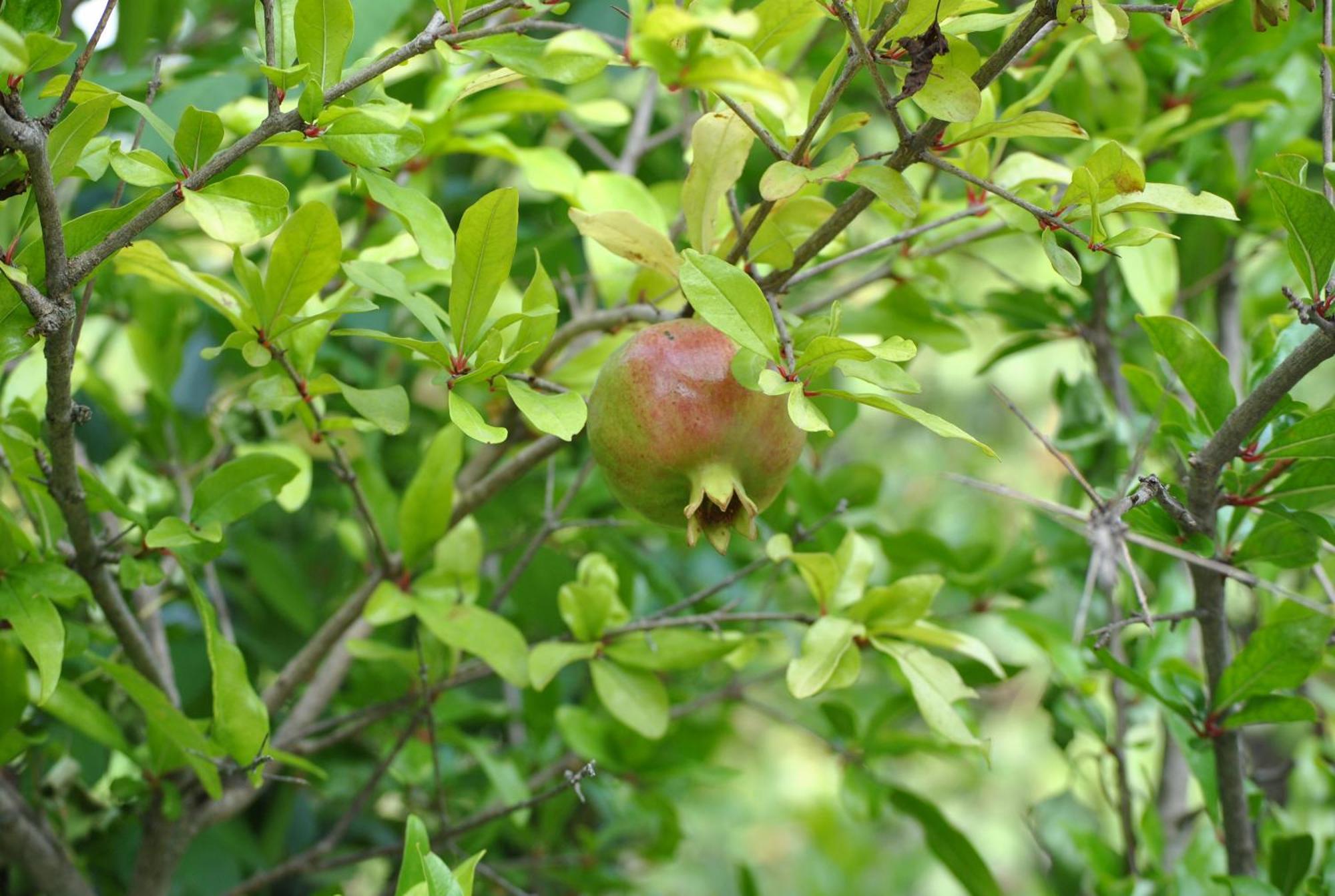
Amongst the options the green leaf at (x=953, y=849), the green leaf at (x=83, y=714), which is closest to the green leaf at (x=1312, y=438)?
the green leaf at (x=953, y=849)

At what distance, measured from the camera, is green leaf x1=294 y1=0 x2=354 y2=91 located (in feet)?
2.00

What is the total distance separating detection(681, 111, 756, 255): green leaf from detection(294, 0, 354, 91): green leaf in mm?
200

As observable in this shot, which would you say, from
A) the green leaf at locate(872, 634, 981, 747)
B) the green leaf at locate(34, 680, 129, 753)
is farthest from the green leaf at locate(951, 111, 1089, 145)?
the green leaf at locate(34, 680, 129, 753)

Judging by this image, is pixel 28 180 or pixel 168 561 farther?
pixel 168 561

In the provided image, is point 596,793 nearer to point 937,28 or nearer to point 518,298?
point 518,298

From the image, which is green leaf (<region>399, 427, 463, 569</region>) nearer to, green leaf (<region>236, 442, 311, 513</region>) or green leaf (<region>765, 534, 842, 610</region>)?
green leaf (<region>236, 442, 311, 513</region>)

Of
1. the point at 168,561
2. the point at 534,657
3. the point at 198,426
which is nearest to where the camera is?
the point at 534,657

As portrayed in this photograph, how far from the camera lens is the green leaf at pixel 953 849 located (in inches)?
38.1

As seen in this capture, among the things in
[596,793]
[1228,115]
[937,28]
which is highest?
[937,28]

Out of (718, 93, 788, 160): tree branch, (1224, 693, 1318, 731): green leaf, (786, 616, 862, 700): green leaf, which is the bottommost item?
(1224, 693, 1318, 731): green leaf

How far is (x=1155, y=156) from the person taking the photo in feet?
3.82

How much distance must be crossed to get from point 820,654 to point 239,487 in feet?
1.28

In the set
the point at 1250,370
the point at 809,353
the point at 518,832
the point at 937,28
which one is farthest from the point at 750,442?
the point at 518,832

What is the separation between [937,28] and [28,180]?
48cm
